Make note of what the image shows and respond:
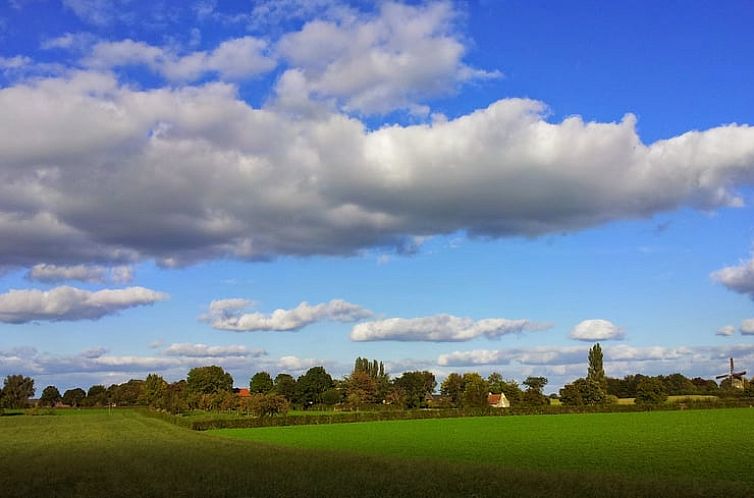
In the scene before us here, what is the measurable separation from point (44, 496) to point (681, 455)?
32.0 m

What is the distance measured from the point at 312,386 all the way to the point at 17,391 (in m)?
83.3

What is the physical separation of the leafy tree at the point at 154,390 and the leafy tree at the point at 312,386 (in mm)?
35964

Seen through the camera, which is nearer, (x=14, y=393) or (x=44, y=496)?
(x=44, y=496)

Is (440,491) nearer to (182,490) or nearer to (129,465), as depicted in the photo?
(182,490)

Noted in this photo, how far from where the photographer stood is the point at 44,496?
2273 cm

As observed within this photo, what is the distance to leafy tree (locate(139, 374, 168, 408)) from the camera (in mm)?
178500

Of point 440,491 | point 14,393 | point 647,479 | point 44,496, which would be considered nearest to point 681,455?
point 647,479

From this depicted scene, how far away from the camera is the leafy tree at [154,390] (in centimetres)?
17850

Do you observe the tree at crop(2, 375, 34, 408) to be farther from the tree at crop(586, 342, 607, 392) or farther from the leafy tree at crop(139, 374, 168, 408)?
the tree at crop(586, 342, 607, 392)

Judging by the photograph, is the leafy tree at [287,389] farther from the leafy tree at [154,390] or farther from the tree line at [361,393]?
the leafy tree at [154,390]

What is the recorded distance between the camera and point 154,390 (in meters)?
187

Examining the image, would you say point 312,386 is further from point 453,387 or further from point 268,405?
point 268,405

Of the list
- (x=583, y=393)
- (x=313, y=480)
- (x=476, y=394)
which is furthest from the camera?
(x=476, y=394)

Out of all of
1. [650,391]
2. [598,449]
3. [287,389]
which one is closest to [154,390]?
[287,389]
